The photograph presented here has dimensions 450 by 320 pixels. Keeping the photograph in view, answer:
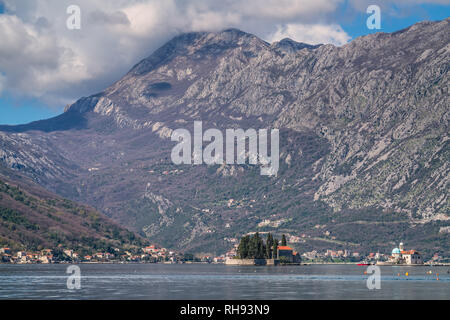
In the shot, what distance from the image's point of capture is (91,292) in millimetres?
168375

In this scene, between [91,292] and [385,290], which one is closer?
[91,292]

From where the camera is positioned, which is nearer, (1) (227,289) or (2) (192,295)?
(2) (192,295)

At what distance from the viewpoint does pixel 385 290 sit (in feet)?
600
